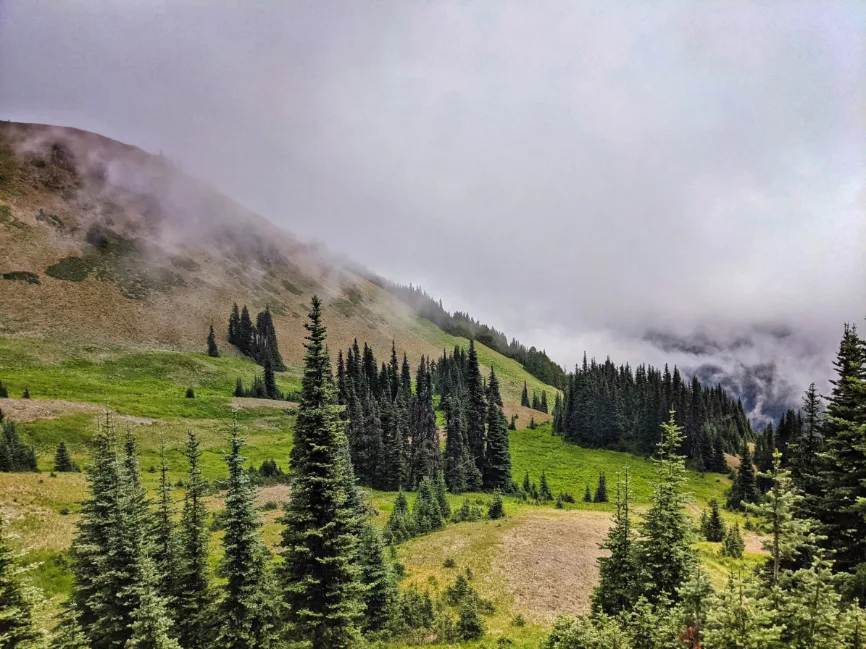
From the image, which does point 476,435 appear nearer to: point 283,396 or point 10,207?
point 283,396

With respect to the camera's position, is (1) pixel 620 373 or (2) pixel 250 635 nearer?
(2) pixel 250 635

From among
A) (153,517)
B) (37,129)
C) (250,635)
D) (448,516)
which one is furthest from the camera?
(37,129)

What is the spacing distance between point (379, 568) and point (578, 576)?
53.2 ft

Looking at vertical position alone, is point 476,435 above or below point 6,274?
below

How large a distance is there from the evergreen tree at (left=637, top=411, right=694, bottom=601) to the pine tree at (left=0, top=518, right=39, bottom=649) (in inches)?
751

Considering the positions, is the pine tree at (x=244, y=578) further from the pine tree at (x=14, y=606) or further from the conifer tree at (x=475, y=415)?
the conifer tree at (x=475, y=415)

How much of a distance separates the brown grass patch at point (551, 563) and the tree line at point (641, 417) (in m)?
68.9

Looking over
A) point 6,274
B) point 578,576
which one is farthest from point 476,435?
point 6,274

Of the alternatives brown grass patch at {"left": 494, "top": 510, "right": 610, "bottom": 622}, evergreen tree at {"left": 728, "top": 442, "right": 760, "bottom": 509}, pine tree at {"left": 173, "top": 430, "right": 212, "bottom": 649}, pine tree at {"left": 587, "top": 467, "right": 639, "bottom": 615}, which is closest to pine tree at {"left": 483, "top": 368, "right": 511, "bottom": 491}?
brown grass patch at {"left": 494, "top": 510, "right": 610, "bottom": 622}

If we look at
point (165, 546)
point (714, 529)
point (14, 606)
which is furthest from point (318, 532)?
point (714, 529)

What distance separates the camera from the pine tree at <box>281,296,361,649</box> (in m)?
16.0

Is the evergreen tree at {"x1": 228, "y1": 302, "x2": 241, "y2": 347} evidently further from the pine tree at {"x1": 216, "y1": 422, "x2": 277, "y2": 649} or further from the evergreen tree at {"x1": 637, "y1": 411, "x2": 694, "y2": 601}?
the evergreen tree at {"x1": 637, "y1": 411, "x2": 694, "y2": 601}

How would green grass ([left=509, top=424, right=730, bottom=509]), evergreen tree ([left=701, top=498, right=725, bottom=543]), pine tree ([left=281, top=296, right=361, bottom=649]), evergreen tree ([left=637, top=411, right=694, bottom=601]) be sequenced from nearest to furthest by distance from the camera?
1. evergreen tree ([left=637, top=411, right=694, bottom=601])
2. pine tree ([left=281, top=296, right=361, bottom=649])
3. evergreen tree ([left=701, top=498, right=725, bottom=543])
4. green grass ([left=509, top=424, right=730, bottom=509])

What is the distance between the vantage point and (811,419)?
2517 centimetres
